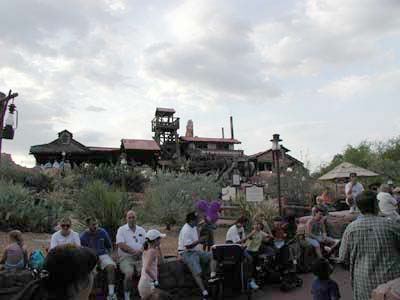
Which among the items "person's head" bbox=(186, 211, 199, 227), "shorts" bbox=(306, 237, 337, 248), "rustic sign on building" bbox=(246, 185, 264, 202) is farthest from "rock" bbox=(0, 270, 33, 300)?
"rustic sign on building" bbox=(246, 185, 264, 202)

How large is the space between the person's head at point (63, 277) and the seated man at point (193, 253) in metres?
5.59

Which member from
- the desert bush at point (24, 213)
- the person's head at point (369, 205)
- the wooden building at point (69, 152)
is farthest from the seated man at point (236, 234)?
the wooden building at point (69, 152)

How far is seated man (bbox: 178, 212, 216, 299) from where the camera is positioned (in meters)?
7.40

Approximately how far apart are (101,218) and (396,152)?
138 ft

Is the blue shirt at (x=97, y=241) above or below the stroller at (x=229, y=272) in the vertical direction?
above

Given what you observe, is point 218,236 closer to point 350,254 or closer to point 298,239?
point 298,239

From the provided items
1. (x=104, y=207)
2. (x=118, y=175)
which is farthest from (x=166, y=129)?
(x=104, y=207)

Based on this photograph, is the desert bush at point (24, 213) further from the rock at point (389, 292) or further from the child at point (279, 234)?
the rock at point (389, 292)

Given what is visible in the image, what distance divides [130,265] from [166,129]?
147ft

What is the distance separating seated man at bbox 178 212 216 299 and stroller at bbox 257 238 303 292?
Answer: 1067 millimetres

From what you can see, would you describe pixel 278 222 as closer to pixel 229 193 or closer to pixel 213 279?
pixel 213 279

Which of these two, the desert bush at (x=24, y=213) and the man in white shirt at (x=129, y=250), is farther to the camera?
the desert bush at (x=24, y=213)

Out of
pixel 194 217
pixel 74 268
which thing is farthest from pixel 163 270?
pixel 74 268

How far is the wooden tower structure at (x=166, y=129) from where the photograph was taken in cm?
4962
